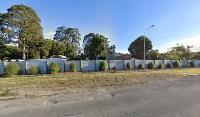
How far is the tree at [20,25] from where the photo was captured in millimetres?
59594

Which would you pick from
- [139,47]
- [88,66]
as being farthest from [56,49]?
[88,66]

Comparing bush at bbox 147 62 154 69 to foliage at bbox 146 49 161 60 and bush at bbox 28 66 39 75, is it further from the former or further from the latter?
foliage at bbox 146 49 161 60

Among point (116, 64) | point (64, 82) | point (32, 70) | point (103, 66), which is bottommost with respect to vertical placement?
point (64, 82)

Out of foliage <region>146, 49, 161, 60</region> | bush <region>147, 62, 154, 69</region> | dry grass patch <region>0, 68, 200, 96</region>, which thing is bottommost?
dry grass patch <region>0, 68, 200, 96</region>

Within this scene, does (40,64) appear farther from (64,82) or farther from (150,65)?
(150,65)

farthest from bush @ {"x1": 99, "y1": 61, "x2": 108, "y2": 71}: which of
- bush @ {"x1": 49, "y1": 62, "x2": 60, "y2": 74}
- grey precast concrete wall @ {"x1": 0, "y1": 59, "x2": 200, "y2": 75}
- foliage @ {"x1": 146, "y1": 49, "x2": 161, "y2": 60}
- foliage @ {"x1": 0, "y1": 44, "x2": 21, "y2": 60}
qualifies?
foliage @ {"x1": 146, "y1": 49, "x2": 161, "y2": 60}

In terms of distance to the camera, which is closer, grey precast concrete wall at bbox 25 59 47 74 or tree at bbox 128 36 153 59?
grey precast concrete wall at bbox 25 59 47 74

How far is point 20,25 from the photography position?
5966 centimetres

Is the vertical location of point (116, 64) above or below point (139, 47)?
below

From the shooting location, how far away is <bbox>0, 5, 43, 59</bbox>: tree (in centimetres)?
5959

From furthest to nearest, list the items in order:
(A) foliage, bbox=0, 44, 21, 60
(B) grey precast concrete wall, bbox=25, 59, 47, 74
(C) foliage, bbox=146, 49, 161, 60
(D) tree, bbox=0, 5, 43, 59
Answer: (C) foliage, bbox=146, 49, 161, 60, (A) foliage, bbox=0, 44, 21, 60, (D) tree, bbox=0, 5, 43, 59, (B) grey precast concrete wall, bbox=25, 59, 47, 74

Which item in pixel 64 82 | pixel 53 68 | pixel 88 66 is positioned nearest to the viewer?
pixel 64 82

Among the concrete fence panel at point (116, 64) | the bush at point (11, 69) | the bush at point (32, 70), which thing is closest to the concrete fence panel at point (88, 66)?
the concrete fence panel at point (116, 64)

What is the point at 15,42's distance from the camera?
202ft
